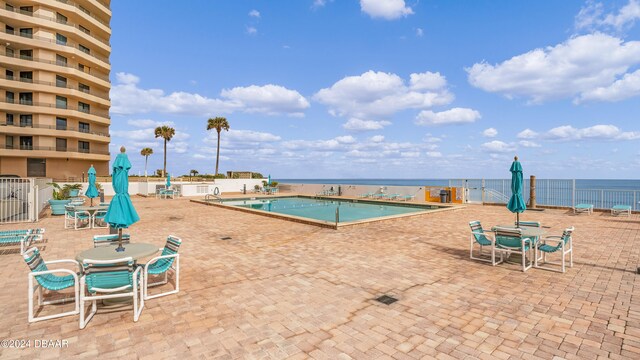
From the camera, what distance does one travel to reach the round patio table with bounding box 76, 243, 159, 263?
14.6ft

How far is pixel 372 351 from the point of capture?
3.39 meters

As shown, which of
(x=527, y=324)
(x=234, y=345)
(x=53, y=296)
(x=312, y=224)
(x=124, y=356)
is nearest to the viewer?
(x=124, y=356)

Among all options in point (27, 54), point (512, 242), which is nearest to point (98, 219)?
point (512, 242)

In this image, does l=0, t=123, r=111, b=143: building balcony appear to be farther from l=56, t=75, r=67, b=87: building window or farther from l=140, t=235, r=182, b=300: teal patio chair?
l=140, t=235, r=182, b=300: teal patio chair

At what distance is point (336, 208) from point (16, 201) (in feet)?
44.0

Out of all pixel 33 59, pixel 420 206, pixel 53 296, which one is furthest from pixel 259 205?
pixel 33 59

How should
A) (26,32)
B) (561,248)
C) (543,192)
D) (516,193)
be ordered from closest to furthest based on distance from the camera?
(561,248) → (516,193) → (543,192) → (26,32)

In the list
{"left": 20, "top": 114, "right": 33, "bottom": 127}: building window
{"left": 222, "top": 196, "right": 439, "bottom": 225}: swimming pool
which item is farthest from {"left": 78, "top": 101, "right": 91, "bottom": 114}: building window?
{"left": 222, "top": 196, "right": 439, "bottom": 225}: swimming pool

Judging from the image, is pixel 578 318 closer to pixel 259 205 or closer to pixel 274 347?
pixel 274 347

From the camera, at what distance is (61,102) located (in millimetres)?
36000

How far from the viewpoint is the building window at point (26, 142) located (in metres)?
33.8

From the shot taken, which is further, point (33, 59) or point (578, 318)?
point (33, 59)

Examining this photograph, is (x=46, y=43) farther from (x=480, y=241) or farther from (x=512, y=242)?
(x=512, y=242)

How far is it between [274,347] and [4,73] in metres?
46.5
